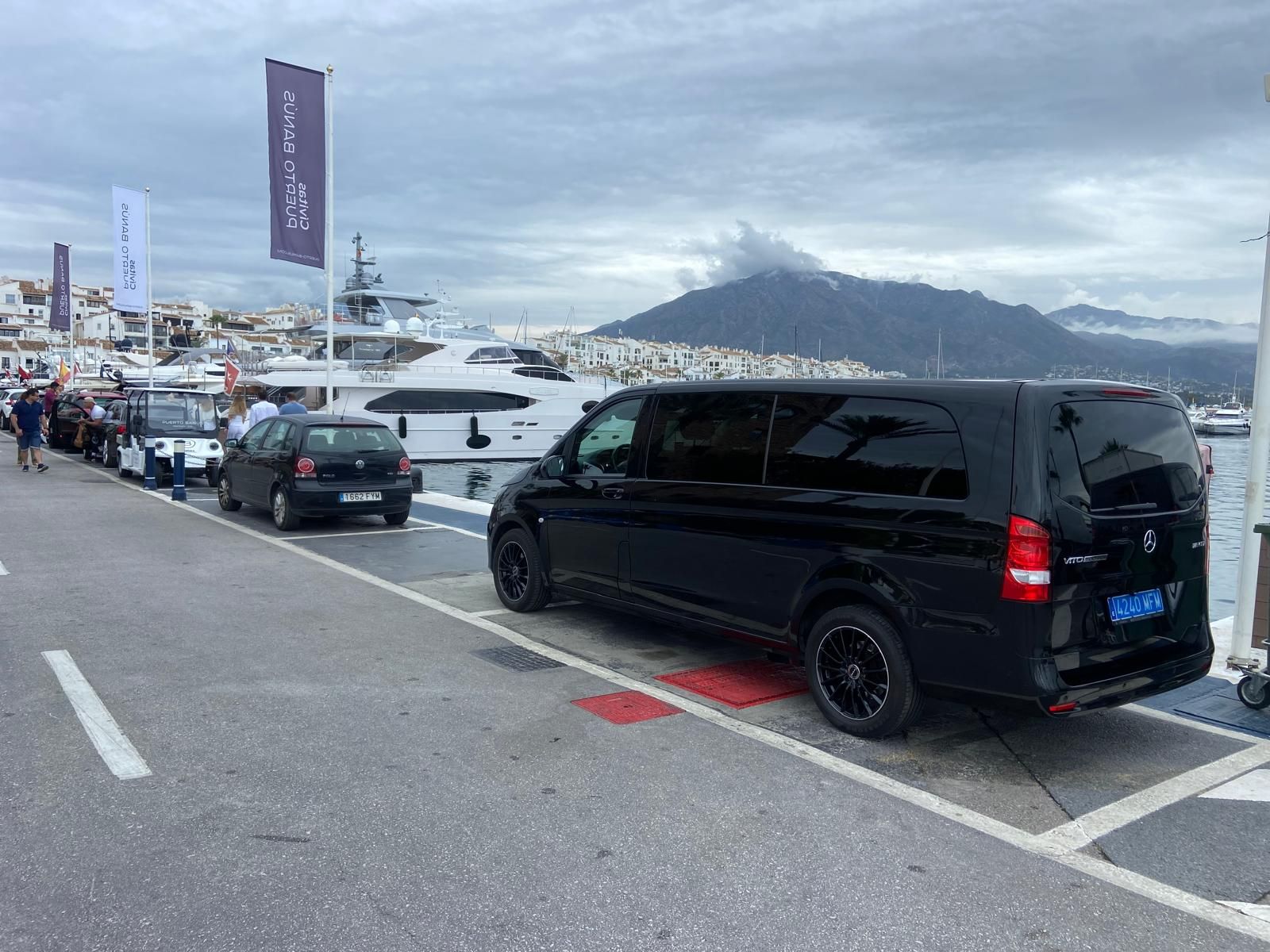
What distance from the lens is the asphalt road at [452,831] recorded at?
314 cm

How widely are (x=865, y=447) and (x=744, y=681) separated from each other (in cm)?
186

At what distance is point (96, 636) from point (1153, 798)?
21.7 feet

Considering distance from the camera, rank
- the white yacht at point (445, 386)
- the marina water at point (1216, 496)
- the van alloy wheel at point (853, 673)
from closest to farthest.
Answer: the van alloy wheel at point (853, 673) → the marina water at point (1216, 496) → the white yacht at point (445, 386)

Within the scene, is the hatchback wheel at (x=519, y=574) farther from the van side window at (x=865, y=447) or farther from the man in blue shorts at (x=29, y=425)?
the man in blue shorts at (x=29, y=425)

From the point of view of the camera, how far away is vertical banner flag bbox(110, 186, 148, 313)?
89.4 feet

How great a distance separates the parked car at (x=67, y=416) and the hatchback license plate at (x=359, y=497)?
17675 mm

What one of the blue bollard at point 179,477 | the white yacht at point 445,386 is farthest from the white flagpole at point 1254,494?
the white yacht at point 445,386

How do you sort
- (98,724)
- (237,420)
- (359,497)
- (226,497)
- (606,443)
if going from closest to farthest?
1. (98,724)
2. (606,443)
3. (359,497)
4. (226,497)
5. (237,420)

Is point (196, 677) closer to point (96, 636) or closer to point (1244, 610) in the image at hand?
point (96, 636)

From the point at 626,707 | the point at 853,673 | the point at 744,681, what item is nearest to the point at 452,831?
the point at 626,707

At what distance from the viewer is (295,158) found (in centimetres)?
1777

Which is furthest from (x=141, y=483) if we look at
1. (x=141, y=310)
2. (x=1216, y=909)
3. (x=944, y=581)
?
(x=1216, y=909)

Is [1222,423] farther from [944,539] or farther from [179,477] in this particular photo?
[944,539]

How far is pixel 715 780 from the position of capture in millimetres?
4438
